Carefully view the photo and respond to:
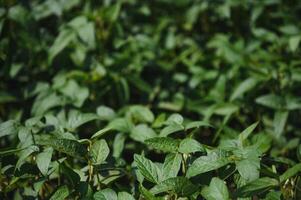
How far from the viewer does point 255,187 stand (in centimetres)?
117

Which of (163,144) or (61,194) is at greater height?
(163,144)

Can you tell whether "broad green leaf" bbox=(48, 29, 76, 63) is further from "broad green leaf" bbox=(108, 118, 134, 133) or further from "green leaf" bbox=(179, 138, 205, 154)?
"green leaf" bbox=(179, 138, 205, 154)

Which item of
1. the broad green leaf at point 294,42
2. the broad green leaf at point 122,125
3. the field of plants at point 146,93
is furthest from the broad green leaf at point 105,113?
the broad green leaf at point 294,42

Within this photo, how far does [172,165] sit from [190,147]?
84 millimetres

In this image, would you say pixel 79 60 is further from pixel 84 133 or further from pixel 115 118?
pixel 115 118

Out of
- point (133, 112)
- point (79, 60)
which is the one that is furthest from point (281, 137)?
point (79, 60)

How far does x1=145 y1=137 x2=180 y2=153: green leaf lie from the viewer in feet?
4.36

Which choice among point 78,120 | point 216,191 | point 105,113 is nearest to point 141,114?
point 105,113

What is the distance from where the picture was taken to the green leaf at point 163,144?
133 centimetres

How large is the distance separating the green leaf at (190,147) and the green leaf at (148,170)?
0.34 feet

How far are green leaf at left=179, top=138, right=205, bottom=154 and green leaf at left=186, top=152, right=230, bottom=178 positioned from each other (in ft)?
0.11

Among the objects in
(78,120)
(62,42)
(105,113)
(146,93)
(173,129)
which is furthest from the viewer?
(146,93)

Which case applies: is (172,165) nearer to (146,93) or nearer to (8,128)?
(8,128)

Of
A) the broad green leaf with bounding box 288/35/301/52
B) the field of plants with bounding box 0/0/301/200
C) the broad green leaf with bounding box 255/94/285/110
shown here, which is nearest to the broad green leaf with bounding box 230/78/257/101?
the field of plants with bounding box 0/0/301/200
